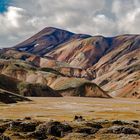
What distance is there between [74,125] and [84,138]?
762cm

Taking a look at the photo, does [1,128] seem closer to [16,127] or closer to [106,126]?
[16,127]

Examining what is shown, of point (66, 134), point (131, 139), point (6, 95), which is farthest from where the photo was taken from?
point (6, 95)

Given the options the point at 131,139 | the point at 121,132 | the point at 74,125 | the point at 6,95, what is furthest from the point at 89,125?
the point at 6,95

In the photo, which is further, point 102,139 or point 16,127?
point 16,127

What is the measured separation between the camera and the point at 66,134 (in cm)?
5562

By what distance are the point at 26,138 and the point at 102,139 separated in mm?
9646

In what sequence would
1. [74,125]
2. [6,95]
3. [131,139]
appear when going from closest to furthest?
[131,139]
[74,125]
[6,95]

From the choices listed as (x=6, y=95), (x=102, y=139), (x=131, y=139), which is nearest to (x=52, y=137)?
(x=102, y=139)

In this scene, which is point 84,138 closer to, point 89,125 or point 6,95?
point 89,125

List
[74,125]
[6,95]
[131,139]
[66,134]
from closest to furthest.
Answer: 1. [131,139]
2. [66,134]
3. [74,125]
4. [6,95]

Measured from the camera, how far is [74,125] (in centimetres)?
6041

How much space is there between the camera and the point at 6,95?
188875 millimetres

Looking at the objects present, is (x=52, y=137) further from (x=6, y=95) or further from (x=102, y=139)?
(x=6, y=95)

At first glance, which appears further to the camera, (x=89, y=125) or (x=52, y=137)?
Answer: (x=89, y=125)
